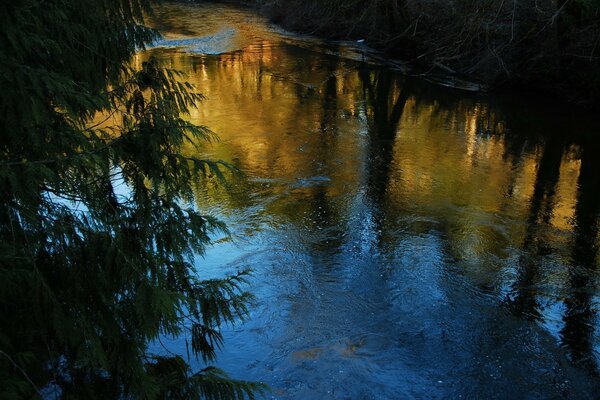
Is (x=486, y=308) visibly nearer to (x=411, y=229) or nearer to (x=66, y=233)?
(x=411, y=229)

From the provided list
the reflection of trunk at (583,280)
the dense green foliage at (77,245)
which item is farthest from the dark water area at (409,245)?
the dense green foliage at (77,245)

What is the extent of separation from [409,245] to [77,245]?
6678 mm

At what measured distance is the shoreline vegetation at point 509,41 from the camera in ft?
51.8

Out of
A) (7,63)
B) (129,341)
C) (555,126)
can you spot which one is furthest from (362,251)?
(555,126)

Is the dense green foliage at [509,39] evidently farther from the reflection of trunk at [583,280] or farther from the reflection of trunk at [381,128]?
the reflection of trunk at [583,280]

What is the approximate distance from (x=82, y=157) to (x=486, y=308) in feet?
19.9

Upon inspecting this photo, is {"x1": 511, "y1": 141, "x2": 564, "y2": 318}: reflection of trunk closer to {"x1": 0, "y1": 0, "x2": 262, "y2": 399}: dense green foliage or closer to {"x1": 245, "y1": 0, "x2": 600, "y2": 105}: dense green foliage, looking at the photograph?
{"x1": 245, "y1": 0, "x2": 600, "y2": 105}: dense green foliage

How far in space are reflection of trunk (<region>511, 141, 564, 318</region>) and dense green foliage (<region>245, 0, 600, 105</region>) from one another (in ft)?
10.2

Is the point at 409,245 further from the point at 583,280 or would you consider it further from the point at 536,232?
the point at 583,280

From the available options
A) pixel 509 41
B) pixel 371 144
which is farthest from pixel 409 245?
pixel 509 41

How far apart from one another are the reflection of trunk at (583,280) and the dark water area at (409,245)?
0.03 meters

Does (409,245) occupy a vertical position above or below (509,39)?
below

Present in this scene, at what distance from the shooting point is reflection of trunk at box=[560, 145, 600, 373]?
6.84 m

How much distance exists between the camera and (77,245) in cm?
359
